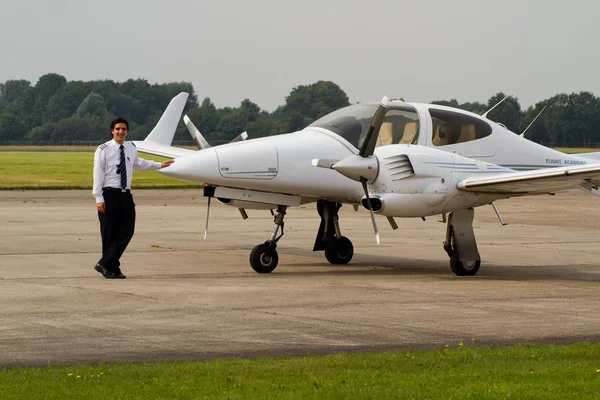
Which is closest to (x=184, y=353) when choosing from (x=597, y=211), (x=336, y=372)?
(x=336, y=372)

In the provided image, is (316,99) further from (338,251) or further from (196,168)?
(196,168)

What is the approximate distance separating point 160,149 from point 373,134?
6.97 metres

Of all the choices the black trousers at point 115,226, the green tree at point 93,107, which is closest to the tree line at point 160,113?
the green tree at point 93,107

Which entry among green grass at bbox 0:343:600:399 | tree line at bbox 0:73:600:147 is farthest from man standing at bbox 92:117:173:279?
tree line at bbox 0:73:600:147

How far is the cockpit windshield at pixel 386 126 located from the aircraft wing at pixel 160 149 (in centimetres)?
460

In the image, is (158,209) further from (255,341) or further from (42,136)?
(42,136)

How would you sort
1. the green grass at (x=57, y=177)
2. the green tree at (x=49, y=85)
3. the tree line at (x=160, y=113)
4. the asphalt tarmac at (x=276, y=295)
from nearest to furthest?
the asphalt tarmac at (x=276, y=295), the tree line at (x=160, y=113), the green grass at (x=57, y=177), the green tree at (x=49, y=85)

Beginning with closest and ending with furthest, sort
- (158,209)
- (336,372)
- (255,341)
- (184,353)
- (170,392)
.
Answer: (170,392) → (336,372) → (184,353) → (255,341) → (158,209)

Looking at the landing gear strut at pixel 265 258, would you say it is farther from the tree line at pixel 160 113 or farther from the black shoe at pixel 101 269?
the tree line at pixel 160 113

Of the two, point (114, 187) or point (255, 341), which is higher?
point (114, 187)

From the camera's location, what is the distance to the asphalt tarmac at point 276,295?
33.1 feet

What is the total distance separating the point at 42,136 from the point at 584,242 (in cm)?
13545

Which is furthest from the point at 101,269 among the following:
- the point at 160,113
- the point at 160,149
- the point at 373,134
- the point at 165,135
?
the point at 160,113

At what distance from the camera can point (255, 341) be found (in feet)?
33.2
